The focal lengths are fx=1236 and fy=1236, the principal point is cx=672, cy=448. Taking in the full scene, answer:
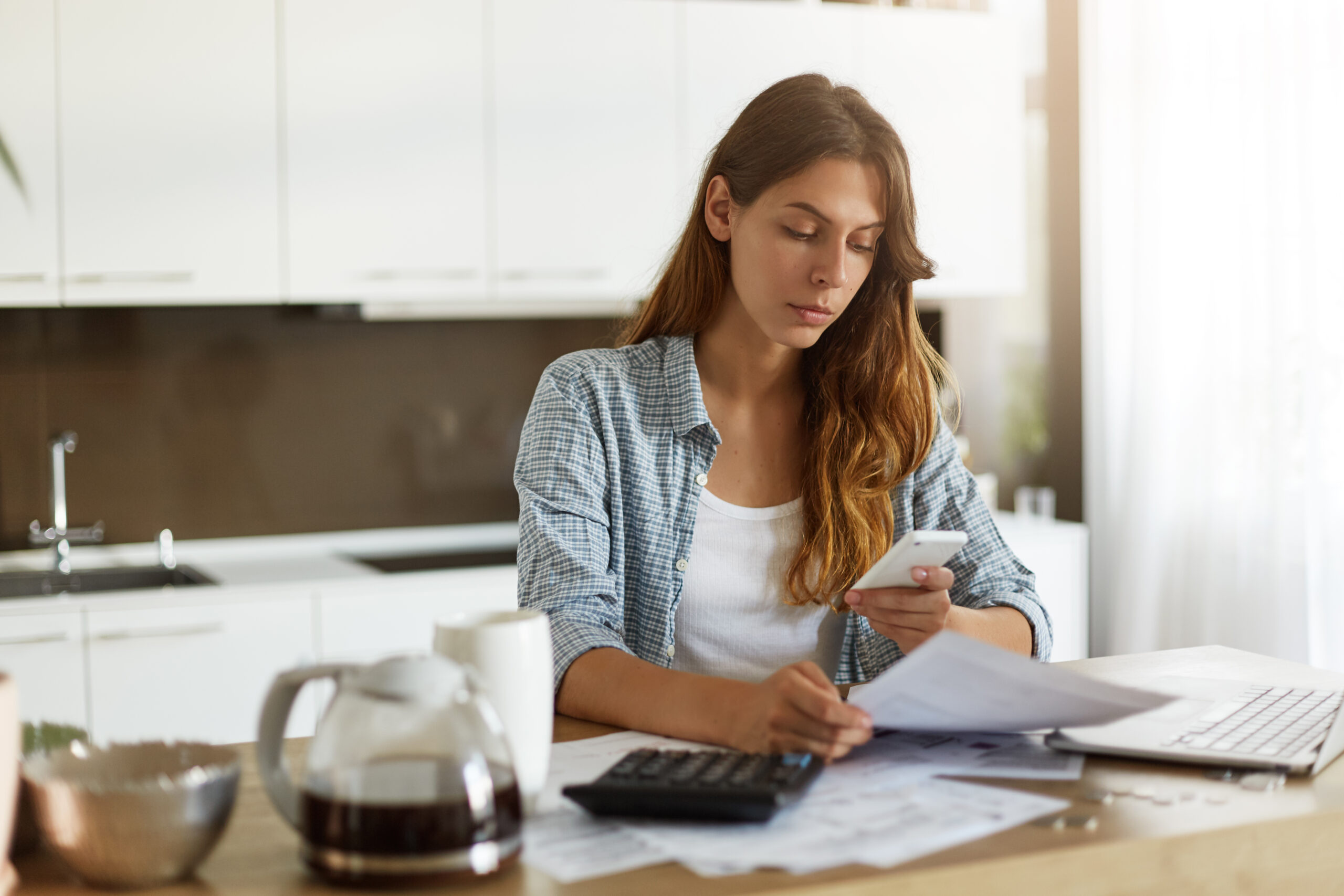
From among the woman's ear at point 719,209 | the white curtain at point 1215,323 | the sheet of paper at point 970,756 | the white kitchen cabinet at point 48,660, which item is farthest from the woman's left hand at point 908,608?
the white curtain at point 1215,323

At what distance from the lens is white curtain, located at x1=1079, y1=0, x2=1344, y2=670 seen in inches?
114

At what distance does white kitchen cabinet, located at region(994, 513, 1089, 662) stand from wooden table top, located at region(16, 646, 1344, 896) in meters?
2.34

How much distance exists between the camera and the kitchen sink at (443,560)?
314cm

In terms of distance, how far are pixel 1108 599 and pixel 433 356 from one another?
210cm

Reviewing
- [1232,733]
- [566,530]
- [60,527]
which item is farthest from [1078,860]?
[60,527]

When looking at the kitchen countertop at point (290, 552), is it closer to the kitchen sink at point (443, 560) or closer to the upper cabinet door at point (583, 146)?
the kitchen sink at point (443, 560)

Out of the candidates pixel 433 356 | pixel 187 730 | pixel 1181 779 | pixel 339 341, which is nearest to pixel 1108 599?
pixel 433 356

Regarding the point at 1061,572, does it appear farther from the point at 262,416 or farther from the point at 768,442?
the point at 262,416

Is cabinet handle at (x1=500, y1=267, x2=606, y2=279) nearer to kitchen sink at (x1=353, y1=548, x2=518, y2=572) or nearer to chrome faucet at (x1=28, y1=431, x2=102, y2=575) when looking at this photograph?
kitchen sink at (x1=353, y1=548, x2=518, y2=572)

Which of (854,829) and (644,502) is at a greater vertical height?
(644,502)

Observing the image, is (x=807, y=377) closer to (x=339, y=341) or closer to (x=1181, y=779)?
(x=1181, y=779)

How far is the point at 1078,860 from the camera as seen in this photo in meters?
0.84

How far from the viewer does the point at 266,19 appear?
2.84 meters

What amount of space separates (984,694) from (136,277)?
2360mm
